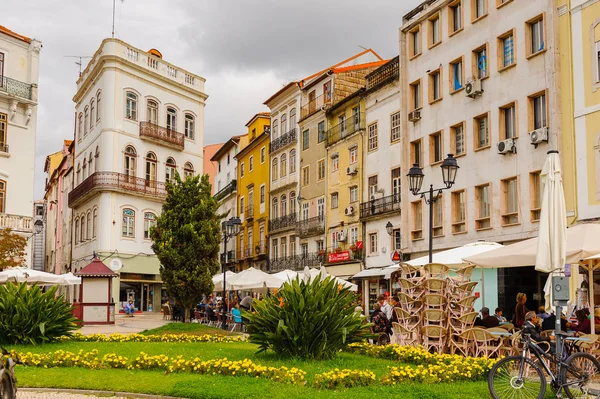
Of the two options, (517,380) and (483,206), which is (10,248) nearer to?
(483,206)

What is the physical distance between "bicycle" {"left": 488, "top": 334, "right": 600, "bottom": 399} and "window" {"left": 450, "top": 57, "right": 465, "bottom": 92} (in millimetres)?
23554

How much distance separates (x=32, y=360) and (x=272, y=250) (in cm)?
4083

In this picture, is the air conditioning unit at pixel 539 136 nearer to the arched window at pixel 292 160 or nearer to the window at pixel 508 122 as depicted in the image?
the window at pixel 508 122

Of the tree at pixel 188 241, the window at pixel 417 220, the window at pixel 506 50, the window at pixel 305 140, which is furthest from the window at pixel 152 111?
the window at pixel 506 50

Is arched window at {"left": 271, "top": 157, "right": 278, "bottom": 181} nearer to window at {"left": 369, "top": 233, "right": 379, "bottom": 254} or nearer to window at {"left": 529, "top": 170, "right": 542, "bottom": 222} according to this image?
window at {"left": 369, "top": 233, "right": 379, "bottom": 254}

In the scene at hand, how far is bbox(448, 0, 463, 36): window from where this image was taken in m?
32.7

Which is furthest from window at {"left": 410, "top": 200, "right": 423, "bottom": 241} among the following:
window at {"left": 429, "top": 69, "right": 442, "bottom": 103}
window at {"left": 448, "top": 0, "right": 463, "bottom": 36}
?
window at {"left": 448, "top": 0, "right": 463, "bottom": 36}

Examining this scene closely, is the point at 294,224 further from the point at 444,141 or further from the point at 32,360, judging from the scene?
the point at 32,360

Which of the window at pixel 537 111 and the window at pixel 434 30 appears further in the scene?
the window at pixel 434 30

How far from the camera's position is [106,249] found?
46312 millimetres

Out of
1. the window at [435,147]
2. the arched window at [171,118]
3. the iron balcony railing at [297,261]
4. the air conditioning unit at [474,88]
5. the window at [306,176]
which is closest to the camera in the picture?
the air conditioning unit at [474,88]

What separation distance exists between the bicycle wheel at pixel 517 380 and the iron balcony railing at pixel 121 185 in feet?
129

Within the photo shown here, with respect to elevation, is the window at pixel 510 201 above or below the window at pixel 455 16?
below

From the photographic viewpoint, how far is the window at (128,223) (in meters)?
47.6
